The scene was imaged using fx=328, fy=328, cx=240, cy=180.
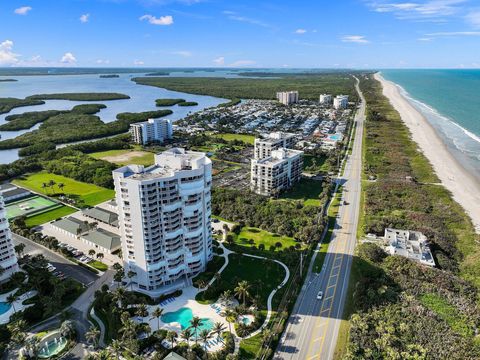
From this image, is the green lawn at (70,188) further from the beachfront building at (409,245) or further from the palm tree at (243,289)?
the beachfront building at (409,245)

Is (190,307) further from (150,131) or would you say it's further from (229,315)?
(150,131)

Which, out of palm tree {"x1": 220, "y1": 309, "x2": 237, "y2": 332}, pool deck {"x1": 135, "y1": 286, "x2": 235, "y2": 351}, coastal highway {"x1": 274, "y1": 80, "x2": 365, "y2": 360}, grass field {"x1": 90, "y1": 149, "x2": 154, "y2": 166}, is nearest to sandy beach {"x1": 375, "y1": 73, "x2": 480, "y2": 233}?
coastal highway {"x1": 274, "y1": 80, "x2": 365, "y2": 360}

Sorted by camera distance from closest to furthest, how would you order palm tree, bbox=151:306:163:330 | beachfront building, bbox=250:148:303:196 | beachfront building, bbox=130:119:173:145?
palm tree, bbox=151:306:163:330 → beachfront building, bbox=250:148:303:196 → beachfront building, bbox=130:119:173:145

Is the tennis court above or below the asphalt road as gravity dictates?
above

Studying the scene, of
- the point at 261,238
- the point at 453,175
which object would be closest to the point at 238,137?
the point at 453,175

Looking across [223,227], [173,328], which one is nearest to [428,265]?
[223,227]

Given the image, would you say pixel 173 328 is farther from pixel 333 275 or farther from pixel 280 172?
pixel 280 172

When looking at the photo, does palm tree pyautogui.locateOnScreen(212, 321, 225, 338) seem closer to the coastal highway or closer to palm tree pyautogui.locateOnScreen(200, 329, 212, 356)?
palm tree pyautogui.locateOnScreen(200, 329, 212, 356)
